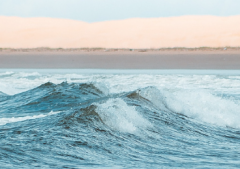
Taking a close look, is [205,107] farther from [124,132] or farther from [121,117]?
[124,132]

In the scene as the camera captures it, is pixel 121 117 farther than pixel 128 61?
No

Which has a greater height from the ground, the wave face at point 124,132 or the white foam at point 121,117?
the white foam at point 121,117

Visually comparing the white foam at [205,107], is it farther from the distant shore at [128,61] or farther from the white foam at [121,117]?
the distant shore at [128,61]

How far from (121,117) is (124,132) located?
68 centimetres

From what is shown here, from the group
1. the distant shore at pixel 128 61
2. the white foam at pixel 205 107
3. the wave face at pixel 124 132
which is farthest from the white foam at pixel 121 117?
the distant shore at pixel 128 61

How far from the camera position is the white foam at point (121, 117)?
24.5 feet

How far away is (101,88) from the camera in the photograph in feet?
45.6

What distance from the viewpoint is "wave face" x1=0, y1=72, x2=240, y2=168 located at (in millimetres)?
5746

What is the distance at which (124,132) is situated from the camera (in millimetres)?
7184
